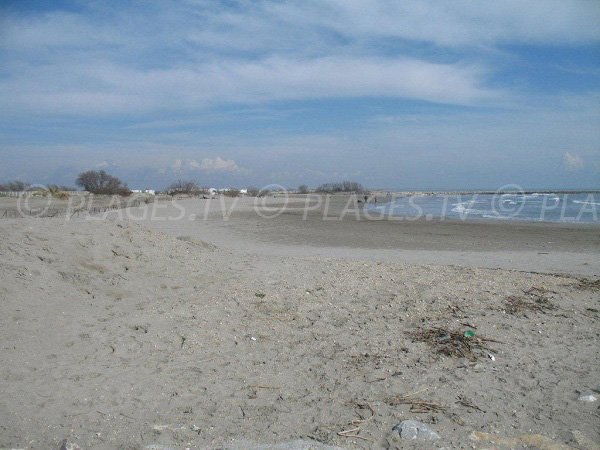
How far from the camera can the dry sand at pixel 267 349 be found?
3838mm

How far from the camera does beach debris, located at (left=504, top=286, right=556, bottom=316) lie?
23.2 feet

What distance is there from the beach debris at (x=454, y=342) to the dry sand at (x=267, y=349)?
0.12ft

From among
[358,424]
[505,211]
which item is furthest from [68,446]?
[505,211]

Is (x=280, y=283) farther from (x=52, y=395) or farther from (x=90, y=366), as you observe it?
(x=52, y=395)

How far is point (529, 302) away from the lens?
745cm

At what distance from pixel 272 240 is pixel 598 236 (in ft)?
45.7

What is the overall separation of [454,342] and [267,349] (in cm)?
231

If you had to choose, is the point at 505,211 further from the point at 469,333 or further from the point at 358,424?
the point at 358,424

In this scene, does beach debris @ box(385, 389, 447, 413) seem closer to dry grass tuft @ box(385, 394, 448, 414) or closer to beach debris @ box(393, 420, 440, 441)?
dry grass tuft @ box(385, 394, 448, 414)

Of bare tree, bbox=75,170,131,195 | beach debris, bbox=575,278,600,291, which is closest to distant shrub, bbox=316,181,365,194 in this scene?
bare tree, bbox=75,170,131,195

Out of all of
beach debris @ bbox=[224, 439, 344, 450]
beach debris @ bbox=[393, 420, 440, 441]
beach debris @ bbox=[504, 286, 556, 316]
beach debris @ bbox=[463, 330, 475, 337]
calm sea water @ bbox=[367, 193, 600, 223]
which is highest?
calm sea water @ bbox=[367, 193, 600, 223]

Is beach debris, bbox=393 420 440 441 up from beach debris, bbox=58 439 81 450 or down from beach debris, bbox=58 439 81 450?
up

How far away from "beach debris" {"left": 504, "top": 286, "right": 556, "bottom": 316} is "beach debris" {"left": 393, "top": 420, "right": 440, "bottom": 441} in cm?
380

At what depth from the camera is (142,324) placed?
20.0 feet
